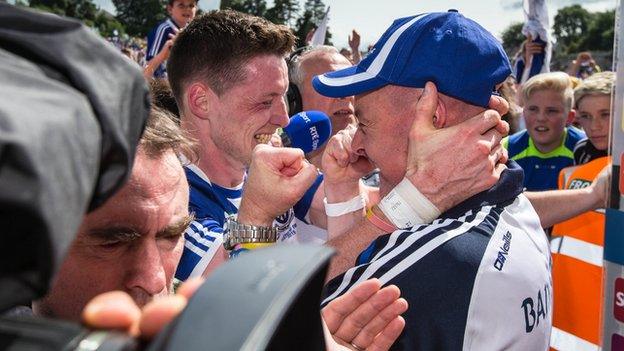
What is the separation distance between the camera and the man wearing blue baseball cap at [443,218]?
1.67 m

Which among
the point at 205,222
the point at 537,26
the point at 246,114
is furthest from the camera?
the point at 537,26

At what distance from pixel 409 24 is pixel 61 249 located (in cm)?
167

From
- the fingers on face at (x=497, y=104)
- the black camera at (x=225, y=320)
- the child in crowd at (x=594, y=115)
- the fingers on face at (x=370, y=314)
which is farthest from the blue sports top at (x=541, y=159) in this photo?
the black camera at (x=225, y=320)

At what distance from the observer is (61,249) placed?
21.6 inches

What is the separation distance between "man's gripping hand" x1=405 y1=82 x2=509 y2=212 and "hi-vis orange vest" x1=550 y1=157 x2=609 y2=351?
225cm

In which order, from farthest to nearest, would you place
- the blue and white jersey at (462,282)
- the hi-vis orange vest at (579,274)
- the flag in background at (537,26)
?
the flag in background at (537,26), the hi-vis orange vest at (579,274), the blue and white jersey at (462,282)

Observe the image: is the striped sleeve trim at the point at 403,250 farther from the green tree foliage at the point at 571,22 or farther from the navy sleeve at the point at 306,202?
the green tree foliage at the point at 571,22

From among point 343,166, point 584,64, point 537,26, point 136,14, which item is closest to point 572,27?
point 136,14

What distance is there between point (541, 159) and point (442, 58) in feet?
11.9

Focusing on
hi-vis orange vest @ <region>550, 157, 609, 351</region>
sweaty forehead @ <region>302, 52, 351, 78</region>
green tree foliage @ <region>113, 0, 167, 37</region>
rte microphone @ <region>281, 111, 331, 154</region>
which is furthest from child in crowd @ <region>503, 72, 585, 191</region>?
green tree foliage @ <region>113, 0, 167, 37</region>

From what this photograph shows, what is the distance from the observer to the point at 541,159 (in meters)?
5.30

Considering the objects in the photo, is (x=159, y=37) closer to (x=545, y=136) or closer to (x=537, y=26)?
(x=545, y=136)

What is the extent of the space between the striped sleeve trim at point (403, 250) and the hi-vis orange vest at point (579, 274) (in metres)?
2.40

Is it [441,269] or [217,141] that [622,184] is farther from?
[217,141]
